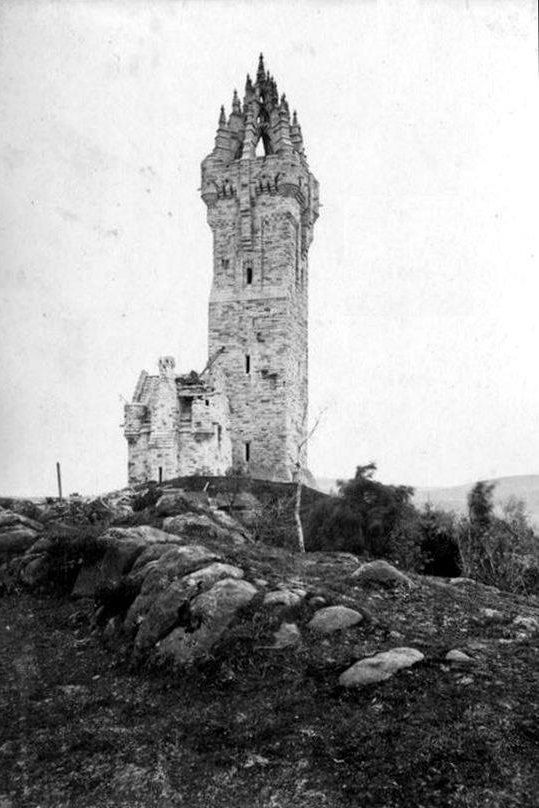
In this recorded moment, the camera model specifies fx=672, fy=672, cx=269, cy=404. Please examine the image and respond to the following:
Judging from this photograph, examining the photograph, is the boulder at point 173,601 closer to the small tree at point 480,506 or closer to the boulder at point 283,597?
the boulder at point 283,597

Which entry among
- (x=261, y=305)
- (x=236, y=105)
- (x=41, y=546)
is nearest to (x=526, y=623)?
(x=41, y=546)

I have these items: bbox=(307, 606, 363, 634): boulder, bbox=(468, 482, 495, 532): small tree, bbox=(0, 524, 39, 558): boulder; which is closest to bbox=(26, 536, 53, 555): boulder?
bbox=(0, 524, 39, 558): boulder

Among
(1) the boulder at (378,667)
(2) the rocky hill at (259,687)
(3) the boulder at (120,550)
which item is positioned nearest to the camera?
(2) the rocky hill at (259,687)

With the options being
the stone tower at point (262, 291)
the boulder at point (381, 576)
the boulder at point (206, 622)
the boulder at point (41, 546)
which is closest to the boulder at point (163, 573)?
the boulder at point (206, 622)

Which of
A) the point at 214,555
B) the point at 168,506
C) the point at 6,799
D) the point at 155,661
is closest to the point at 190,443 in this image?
the point at 168,506

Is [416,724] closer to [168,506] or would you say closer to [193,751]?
[193,751]

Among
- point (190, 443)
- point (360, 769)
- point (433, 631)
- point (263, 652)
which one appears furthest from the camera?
point (190, 443)
